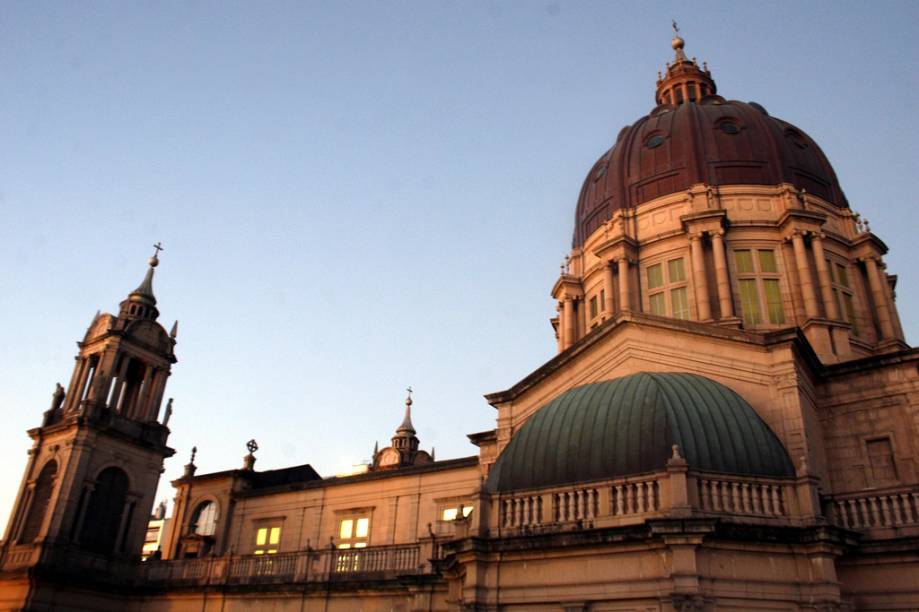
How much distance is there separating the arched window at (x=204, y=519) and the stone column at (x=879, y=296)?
36.8 meters

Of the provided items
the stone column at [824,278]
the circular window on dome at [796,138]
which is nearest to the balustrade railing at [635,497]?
the stone column at [824,278]

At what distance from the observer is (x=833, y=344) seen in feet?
102

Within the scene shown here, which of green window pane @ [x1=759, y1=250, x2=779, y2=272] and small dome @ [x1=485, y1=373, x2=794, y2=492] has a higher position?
green window pane @ [x1=759, y1=250, x2=779, y2=272]

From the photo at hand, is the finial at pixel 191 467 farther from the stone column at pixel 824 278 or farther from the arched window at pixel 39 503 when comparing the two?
the stone column at pixel 824 278

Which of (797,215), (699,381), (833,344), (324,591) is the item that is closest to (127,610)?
(324,591)

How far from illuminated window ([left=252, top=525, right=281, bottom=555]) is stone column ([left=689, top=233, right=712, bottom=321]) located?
25088 mm

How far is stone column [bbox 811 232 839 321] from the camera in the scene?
32.1 m

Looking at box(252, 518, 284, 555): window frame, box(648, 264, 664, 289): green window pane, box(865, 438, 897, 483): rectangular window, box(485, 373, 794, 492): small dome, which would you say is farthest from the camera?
box(252, 518, 284, 555): window frame

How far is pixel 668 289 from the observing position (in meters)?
35.4

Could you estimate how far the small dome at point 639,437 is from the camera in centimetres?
1792

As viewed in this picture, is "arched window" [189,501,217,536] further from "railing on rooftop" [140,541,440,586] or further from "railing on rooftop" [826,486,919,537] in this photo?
"railing on rooftop" [826,486,919,537]

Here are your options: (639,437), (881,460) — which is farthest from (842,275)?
(639,437)

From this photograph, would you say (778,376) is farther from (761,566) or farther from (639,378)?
(761,566)

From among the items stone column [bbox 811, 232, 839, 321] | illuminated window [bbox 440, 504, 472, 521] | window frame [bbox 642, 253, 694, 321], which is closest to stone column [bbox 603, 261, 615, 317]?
window frame [bbox 642, 253, 694, 321]
